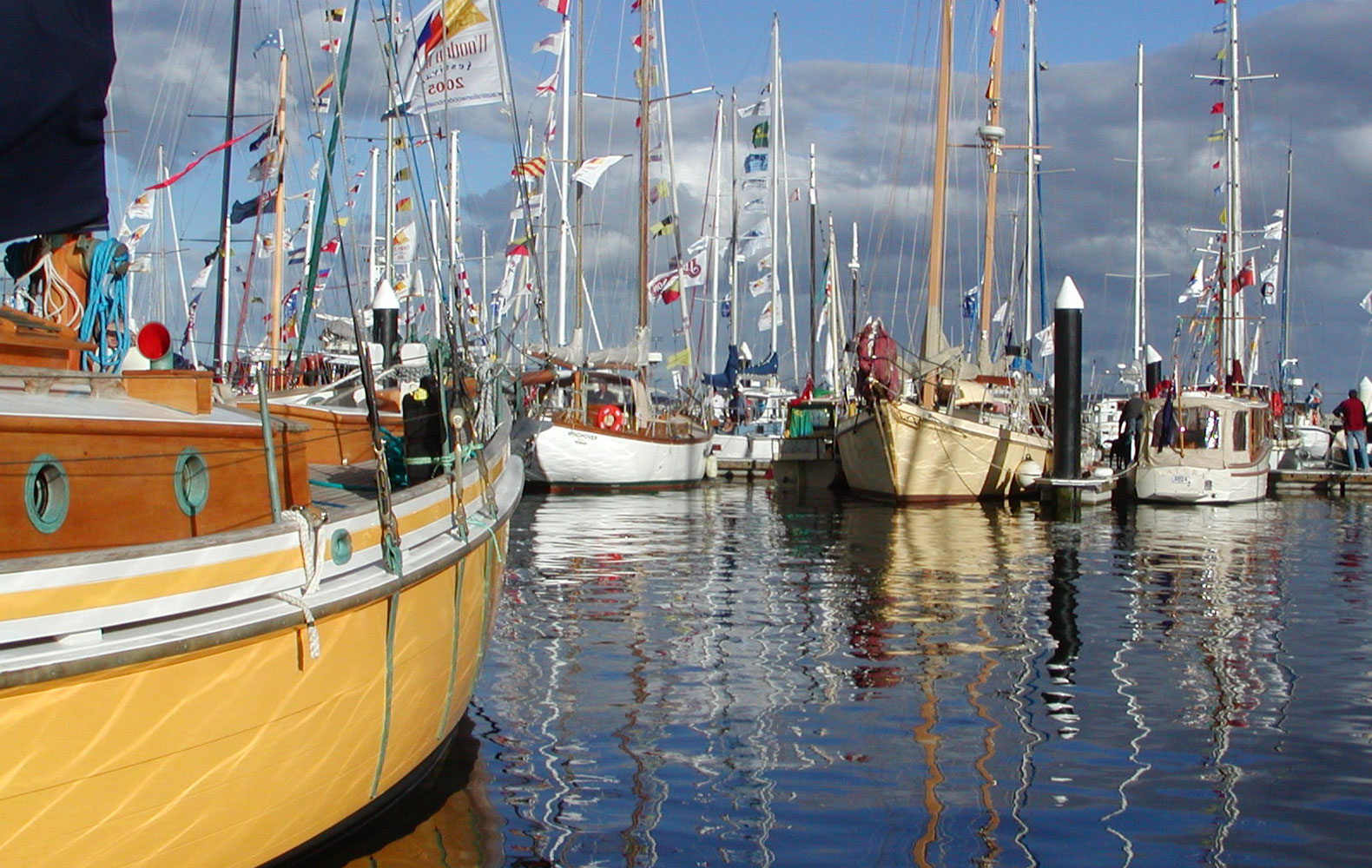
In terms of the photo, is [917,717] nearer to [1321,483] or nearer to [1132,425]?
[1132,425]

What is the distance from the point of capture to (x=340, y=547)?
5496mm

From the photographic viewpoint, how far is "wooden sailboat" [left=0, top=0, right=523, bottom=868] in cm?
425

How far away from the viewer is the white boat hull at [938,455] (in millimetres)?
27969

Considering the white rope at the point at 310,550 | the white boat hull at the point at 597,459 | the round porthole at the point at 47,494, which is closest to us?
the round porthole at the point at 47,494

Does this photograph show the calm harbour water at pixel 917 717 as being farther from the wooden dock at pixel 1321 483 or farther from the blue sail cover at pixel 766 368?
the blue sail cover at pixel 766 368

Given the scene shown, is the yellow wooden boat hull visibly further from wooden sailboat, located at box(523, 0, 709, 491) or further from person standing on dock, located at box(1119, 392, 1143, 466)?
person standing on dock, located at box(1119, 392, 1143, 466)

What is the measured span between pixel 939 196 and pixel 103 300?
23436 mm

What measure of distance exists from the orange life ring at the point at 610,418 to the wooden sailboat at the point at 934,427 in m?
5.06

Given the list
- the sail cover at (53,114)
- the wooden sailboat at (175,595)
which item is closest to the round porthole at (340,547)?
the wooden sailboat at (175,595)

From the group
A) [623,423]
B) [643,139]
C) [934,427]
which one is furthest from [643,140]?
[934,427]

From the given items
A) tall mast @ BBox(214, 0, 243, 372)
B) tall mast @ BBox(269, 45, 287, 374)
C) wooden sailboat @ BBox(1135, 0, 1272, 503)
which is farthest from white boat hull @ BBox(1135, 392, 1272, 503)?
tall mast @ BBox(214, 0, 243, 372)

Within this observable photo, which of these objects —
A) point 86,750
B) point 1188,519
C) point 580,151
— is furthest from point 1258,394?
point 86,750

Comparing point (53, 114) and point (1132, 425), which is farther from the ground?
point (53, 114)

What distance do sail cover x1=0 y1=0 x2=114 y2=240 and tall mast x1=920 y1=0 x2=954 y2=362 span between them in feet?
78.2
